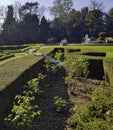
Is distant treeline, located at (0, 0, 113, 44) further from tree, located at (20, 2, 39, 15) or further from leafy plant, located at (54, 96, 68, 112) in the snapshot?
leafy plant, located at (54, 96, 68, 112)

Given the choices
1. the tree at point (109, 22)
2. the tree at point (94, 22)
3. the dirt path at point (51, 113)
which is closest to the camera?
the dirt path at point (51, 113)

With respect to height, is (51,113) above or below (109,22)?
below

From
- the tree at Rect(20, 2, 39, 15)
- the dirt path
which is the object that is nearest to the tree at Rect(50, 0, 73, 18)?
the tree at Rect(20, 2, 39, 15)

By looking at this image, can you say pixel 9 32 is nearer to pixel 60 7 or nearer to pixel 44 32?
pixel 44 32

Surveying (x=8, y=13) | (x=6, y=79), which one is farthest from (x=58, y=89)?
(x=8, y=13)

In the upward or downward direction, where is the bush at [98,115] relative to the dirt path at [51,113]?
upward

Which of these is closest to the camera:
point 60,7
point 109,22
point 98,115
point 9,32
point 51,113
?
point 98,115

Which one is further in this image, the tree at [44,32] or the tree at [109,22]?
the tree at [44,32]

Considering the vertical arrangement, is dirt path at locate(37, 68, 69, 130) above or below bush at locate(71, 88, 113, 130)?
below

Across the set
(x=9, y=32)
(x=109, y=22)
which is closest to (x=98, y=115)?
(x=9, y=32)

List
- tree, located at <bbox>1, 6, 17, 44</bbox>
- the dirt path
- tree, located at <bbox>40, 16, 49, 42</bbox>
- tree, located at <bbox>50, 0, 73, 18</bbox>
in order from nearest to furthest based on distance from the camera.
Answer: the dirt path, tree, located at <bbox>1, 6, 17, 44</bbox>, tree, located at <bbox>40, 16, 49, 42</bbox>, tree, located at <bbox>50, 0, 73, 18</bbox>

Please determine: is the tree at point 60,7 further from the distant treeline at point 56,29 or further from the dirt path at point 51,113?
the dirt path at point 51,113

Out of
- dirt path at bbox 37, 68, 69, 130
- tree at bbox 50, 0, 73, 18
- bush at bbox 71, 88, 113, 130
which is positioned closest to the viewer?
bush at bbox 71, 88, 113, 130

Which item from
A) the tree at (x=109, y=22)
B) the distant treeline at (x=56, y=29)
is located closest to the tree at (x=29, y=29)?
the distant treeline at (x=56, y=29)
